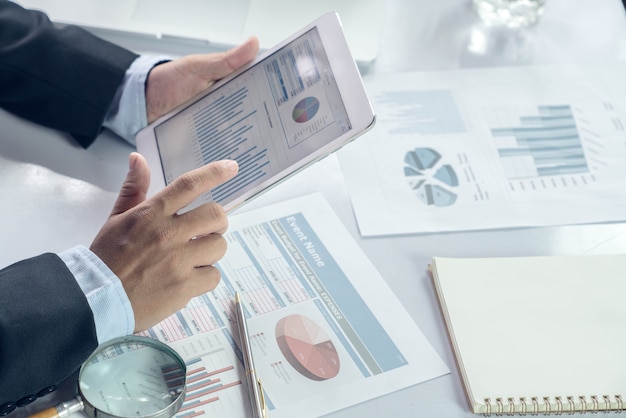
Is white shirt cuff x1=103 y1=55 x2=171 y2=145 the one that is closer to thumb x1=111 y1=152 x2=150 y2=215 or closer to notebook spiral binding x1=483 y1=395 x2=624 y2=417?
thumb x1=111 y1=152 x2=150 y2=215

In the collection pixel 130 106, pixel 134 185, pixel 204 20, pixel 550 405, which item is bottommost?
pixel 550 405

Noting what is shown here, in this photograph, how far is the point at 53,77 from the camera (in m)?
1.01

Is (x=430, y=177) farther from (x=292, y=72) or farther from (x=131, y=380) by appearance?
(x=131, y=380)

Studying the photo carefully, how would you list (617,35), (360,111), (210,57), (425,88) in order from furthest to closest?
(617,35) → (425,88) → (210,57) → (360,111)

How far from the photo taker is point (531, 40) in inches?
49.0

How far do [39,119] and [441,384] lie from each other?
623 mm

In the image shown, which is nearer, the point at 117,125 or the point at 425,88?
the point at 117,125

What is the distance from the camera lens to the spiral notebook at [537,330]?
77 centimetres

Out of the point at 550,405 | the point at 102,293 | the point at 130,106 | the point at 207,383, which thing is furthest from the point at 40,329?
the point at 550,405

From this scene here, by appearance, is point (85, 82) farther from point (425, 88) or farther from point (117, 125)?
point (425, 88)

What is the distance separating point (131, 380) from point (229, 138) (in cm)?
30

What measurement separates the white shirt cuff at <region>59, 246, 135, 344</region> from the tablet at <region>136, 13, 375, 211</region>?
150 millimetres

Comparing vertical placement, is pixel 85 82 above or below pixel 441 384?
above

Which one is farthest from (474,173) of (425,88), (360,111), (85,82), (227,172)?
(85,82)
